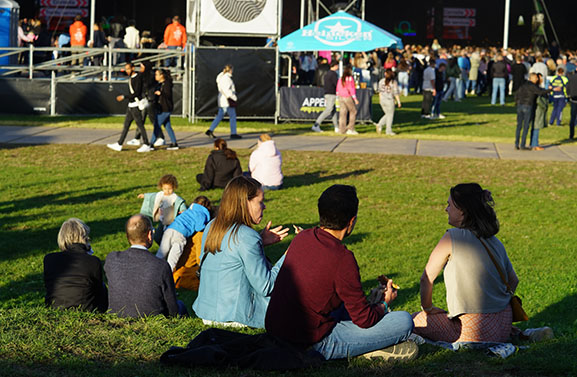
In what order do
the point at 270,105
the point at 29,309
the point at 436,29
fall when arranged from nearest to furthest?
the point at 29,309, the point at 270,105, the point at 436,29

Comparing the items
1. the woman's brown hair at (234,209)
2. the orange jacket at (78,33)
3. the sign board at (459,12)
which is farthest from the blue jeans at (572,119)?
the sign board at (459,12)

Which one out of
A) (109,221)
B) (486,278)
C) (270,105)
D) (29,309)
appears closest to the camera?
(486,278)

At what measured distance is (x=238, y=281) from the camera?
597 cm

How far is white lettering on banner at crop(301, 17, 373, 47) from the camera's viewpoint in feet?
72.4

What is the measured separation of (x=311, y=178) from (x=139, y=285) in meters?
8.83

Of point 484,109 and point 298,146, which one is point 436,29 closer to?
point 484,109

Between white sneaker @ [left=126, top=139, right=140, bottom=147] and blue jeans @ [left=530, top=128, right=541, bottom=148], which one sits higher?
blue jeans @ [left=530, top=128, right=541, bottom=148]

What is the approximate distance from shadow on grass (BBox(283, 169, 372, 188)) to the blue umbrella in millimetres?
Answer: 6945

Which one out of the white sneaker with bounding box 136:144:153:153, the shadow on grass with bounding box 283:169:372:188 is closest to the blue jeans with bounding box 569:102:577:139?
the shadow on grass with bounding box 283:169:372:188

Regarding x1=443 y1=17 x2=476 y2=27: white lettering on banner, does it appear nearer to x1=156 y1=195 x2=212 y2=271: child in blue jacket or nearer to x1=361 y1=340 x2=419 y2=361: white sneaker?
x1=156 y1=195 x2=212 y2=271: child in blue jacket

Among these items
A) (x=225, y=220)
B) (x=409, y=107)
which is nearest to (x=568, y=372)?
(x=225, y=220)

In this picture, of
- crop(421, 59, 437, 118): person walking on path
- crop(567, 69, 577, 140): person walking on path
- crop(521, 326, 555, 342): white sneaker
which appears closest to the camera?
crop(521, 326, 555, 342): white sneaker

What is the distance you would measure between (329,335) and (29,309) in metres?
2.57

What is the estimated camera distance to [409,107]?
101ft
